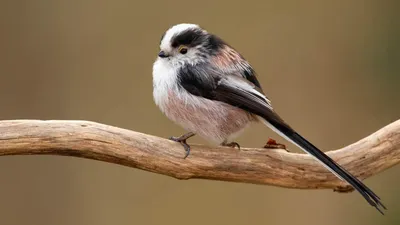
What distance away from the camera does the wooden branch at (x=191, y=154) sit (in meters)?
1.74

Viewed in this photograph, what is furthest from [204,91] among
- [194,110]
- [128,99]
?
[128,99]

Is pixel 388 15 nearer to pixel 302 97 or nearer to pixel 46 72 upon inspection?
pixel 302 97

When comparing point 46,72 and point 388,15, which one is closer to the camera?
point 46,72

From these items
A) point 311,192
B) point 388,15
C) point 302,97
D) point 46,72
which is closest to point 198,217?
point 311,192

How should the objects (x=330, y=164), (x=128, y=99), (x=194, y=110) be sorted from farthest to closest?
(x=128, y=99) < (x=194, y=110) < (x=330, y=164)

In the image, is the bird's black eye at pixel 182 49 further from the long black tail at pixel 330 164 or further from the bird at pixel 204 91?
the long black tail at pixel 330 164

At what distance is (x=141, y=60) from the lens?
2.99m

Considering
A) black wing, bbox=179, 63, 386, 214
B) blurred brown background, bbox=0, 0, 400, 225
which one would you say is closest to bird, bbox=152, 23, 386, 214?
black wing, bbox=179, 63, 386, 214

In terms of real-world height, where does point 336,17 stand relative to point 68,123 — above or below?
above

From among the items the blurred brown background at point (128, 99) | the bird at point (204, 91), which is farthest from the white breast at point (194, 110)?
the blurred brown background at point (128, 99)

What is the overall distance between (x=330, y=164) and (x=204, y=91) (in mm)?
429

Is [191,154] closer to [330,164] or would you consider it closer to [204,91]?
[204,91]

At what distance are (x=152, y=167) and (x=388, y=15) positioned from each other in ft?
6.20

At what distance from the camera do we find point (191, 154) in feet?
6.28
